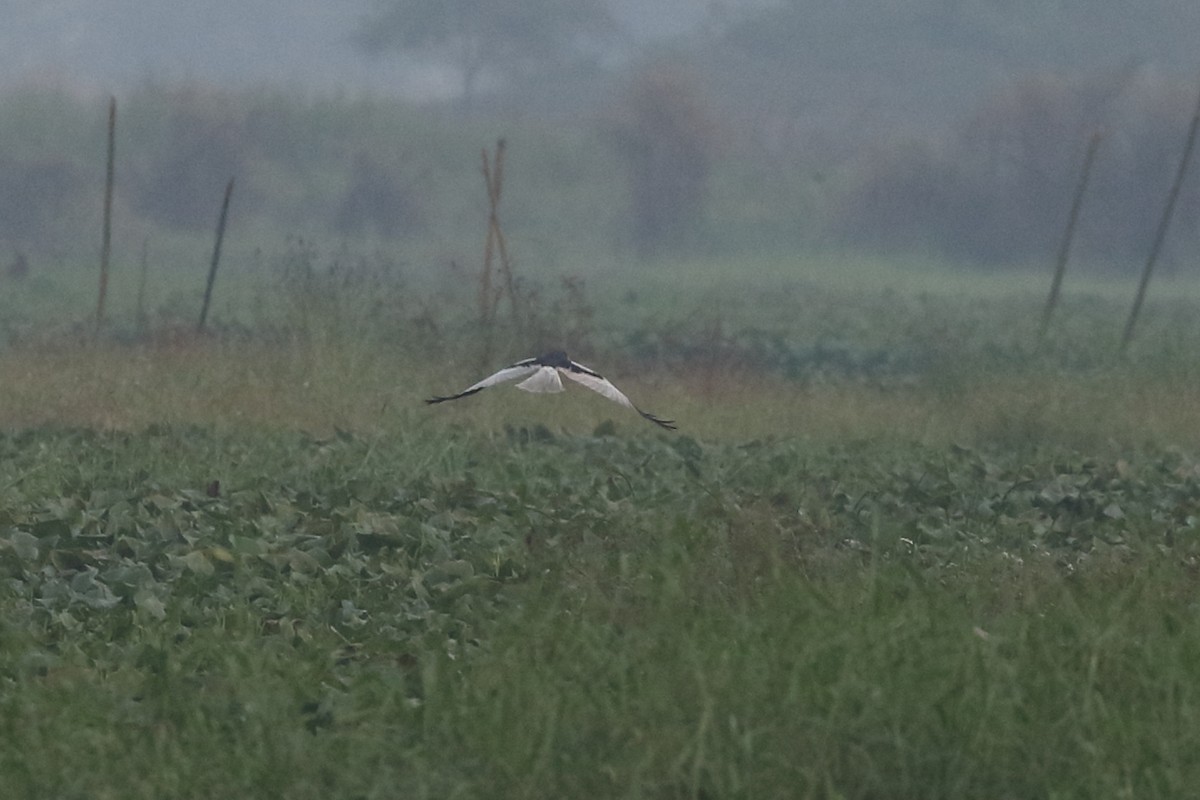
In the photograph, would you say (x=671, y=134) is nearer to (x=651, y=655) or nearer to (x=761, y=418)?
(x=761, y=418)

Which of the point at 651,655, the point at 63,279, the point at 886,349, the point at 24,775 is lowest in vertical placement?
the point at 63,279

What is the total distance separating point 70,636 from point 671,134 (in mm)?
52379

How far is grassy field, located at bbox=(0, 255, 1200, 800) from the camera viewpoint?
18.9ft

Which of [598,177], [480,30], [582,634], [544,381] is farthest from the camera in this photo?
[480,30]

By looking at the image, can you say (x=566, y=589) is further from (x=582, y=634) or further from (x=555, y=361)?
(x=555, y=361)

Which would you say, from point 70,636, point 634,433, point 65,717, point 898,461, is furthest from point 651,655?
point 634,433

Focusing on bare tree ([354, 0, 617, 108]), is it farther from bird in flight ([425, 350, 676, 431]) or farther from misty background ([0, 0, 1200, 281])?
bird in flight ([425, 350, 676, 431])

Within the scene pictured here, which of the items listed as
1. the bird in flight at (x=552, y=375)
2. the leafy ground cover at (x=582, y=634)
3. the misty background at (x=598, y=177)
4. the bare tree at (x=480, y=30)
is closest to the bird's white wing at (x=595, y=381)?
the bird in flight at (x=552, y=375)

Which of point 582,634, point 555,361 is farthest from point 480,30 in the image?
point 582,634

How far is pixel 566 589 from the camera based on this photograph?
25.0 feet

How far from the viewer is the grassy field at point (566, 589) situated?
5.77m

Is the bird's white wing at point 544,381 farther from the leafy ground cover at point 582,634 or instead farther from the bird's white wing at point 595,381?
the leafy ground cover at point 582,634

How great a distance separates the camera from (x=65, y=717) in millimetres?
6121

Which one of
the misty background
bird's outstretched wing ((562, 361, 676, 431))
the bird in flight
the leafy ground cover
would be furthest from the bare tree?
bird's outstretched wing ((562, 361, 676, 431))
